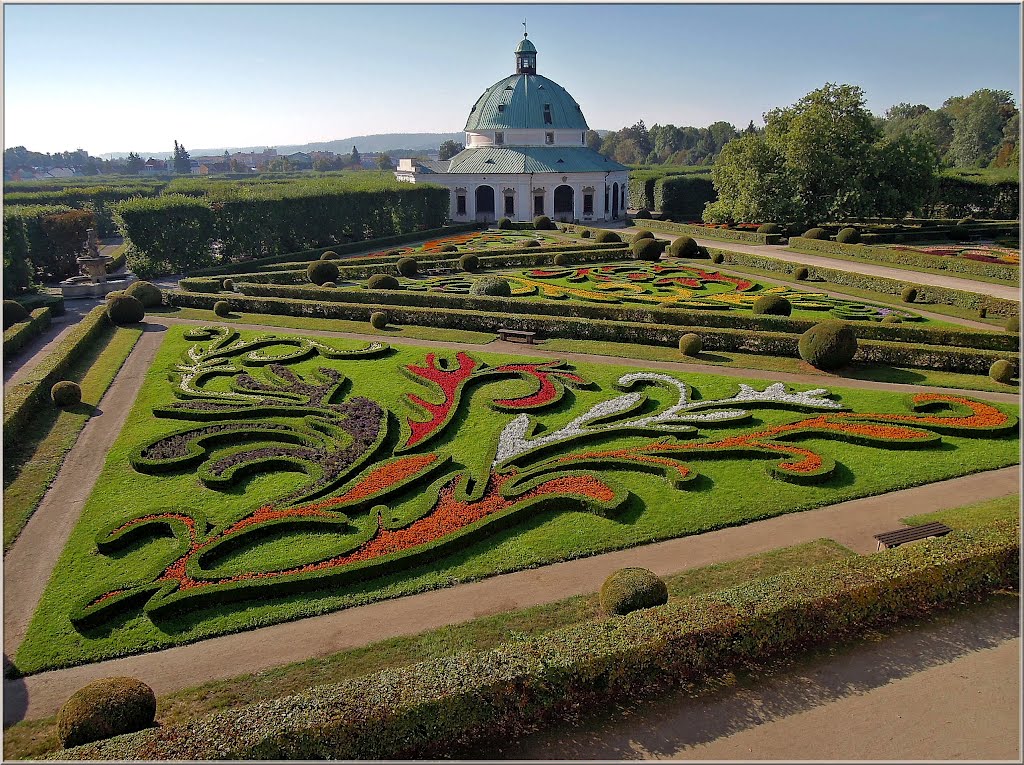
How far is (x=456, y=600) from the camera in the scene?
11469 mm

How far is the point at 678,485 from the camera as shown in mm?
14688

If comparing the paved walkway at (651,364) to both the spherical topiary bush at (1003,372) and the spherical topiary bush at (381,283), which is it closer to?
the spherical topiary bush at (1003,372)

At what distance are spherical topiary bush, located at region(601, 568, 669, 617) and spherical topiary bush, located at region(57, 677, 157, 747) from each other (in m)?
6.34

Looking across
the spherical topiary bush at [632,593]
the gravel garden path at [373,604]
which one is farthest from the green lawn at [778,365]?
the spherical topiary bush at [632,593]

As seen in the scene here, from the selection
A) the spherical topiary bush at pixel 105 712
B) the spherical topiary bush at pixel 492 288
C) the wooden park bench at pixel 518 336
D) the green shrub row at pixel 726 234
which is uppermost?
the green shrub row at pixel 726 234

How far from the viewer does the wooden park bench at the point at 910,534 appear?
1209cm

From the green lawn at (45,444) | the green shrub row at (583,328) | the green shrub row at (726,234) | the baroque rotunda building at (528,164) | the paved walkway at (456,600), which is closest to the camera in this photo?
the paved walkway at (456,600)

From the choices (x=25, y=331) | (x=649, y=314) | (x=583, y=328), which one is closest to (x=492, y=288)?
(x=583, y=328)

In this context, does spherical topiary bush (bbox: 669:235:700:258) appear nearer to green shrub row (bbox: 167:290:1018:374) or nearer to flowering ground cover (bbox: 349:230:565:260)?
flowering ground cover (bbox: 349:230:565:260)

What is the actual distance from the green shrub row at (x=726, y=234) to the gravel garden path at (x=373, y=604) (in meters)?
35.8

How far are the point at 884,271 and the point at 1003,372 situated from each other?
777 inches

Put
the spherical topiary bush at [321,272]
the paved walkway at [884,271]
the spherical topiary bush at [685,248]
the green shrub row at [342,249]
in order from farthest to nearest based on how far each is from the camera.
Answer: the spherical topiary bush at [685,248] < the green shrub row at [342,249] < the spherical topiary bush at [321,272] < the paved walkway at [884,271]

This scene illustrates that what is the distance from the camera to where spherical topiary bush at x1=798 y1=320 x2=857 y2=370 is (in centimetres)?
2111

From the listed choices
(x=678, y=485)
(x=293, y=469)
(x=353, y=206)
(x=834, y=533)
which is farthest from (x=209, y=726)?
(x=353, y=206)
